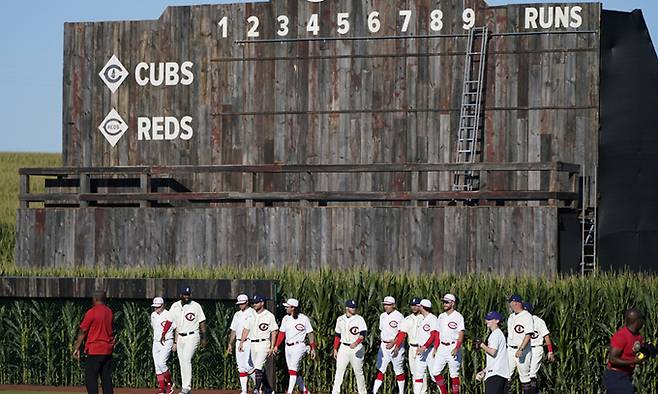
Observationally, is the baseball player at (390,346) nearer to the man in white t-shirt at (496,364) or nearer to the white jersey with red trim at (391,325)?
the white jersey with red trim at (391,325)

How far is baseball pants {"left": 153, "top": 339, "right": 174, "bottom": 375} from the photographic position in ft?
92.0

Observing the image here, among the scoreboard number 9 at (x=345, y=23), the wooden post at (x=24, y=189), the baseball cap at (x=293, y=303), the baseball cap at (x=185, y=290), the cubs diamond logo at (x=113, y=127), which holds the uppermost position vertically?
the scoreboard number 9 at (x=345, y=23)

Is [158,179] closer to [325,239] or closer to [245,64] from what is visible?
[245,64]

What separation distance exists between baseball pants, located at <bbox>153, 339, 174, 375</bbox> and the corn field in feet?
5.97

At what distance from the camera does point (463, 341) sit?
28.4m

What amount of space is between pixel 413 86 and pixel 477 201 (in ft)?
12.6

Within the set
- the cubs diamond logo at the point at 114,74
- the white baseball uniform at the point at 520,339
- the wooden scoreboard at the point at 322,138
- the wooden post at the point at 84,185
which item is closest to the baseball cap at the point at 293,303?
the white baseball uniform at the point at 520,339

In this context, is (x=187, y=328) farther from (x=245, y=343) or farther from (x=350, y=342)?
(x=350, y=342)

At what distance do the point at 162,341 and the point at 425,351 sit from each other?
534 centimetres

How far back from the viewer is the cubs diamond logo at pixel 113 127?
37.3m

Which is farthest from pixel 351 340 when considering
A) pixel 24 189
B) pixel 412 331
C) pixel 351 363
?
pixel 24 189

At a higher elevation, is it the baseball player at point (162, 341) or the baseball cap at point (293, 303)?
the baseball cap at point (293, 303)

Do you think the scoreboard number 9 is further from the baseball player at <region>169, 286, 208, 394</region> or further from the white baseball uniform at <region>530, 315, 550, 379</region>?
the white baseball uniform at <region>530, 315, 550, 379</region>

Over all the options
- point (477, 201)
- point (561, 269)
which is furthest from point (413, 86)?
point (561, 269)
